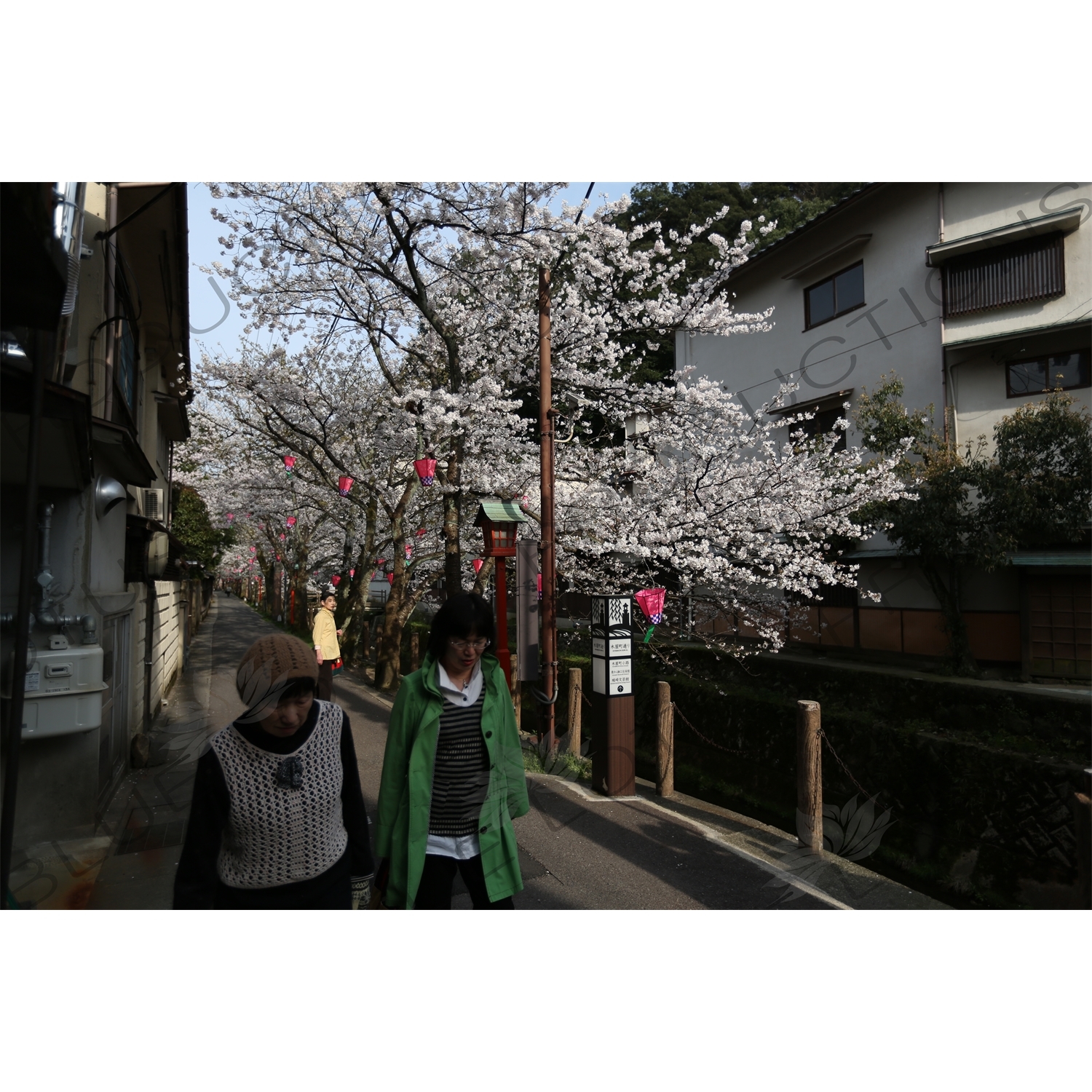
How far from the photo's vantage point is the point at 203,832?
2074mm

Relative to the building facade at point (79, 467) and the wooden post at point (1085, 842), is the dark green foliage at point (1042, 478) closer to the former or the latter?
the wooden post at point (1085, 842)

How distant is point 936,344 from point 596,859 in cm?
1074

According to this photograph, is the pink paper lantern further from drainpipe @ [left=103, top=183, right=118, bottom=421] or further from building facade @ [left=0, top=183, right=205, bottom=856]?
Result: drainpipe @ [left=103, top=183, right=118, bottom=421]

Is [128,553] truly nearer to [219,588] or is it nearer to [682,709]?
[682,709]

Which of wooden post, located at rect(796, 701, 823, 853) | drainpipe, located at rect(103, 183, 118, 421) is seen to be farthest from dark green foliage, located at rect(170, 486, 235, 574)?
wooden post, located at rect(796, 701, 823, 853)

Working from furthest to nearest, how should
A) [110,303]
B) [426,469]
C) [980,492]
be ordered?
[980,492], [426,469], [110,303]

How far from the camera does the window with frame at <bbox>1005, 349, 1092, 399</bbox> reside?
10.4 metres

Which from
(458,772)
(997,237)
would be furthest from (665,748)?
(997,237)

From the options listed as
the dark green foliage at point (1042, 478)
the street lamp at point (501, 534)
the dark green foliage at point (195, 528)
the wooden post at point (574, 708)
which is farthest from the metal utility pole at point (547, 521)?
the dark green foliage at point (195, 528)

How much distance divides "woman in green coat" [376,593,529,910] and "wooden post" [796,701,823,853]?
3268 millimetres

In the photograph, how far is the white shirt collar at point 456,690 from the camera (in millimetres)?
2627

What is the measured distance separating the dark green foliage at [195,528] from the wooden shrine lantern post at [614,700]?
30.6 feet

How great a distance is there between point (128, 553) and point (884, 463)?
9.33m

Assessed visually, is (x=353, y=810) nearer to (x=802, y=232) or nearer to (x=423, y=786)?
(x=423, y=786)
